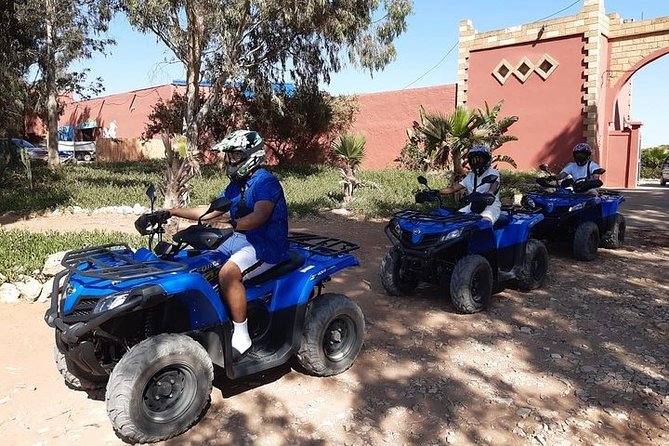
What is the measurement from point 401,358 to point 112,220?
7440 millimetres

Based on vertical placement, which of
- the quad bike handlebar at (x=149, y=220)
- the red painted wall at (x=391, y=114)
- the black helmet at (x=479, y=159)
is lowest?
the quad bike handlebar at (x=149, y=220)

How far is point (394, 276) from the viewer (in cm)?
591

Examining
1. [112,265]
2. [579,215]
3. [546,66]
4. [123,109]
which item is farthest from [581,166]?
[123,109]

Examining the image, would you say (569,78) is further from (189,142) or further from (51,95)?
(51,95)

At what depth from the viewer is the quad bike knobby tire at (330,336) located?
3977 millimetres

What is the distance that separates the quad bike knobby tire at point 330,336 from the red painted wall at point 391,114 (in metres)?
Answer: 17.5

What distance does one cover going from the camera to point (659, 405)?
12.1 ft

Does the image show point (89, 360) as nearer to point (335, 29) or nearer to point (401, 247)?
point (401, 247)

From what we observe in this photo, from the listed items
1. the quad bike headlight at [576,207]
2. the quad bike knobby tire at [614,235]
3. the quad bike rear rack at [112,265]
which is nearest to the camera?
the quad bike rear rack at [112,265]

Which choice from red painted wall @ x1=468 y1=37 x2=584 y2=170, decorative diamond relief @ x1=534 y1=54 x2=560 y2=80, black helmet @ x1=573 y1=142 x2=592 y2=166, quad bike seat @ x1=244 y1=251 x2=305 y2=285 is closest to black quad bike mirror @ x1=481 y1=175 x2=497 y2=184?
black helmet @ x1=573 y1=142 x2=592 y2=166

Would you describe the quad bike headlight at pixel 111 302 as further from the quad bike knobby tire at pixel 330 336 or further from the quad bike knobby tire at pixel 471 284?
the quad bike knobby tire at pixel 471 284

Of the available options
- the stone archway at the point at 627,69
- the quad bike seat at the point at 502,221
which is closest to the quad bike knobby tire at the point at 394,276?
the quad bike seat at the point at 502,221

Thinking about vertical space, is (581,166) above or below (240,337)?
above

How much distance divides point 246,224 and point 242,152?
19.3 inches
